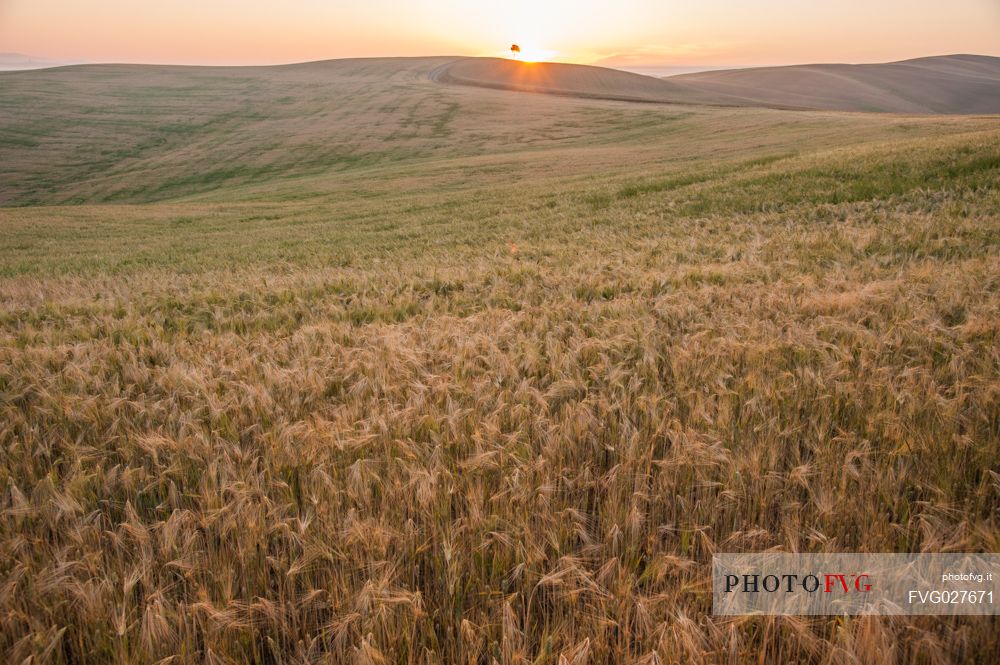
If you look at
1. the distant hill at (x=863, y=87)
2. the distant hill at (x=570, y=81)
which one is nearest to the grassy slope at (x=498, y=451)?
the distant hill at (x=570, y=81)

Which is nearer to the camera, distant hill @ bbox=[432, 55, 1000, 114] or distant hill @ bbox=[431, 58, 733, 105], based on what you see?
distant hill @ bbox=[431, 58, 733, 105]

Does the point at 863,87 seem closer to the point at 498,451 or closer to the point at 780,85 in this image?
the point at 780,85

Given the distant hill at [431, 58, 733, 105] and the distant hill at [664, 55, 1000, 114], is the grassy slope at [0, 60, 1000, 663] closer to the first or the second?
the distant hill at [431, 58, 733, 105]

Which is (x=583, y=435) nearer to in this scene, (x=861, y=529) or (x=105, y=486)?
(x=861, y=529)

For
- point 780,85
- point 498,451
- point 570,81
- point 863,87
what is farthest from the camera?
point 780,85

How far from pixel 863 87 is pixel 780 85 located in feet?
54.4

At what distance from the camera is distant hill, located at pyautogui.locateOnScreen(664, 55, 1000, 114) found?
323 ft

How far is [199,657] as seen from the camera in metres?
1.49

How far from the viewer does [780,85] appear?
→ 113 m

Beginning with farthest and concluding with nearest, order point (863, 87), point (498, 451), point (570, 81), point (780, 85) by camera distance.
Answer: point (780, 85) → point (863, 87) → point (570, 81) → point (498, 451)

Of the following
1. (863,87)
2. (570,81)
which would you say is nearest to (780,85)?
(863,87)

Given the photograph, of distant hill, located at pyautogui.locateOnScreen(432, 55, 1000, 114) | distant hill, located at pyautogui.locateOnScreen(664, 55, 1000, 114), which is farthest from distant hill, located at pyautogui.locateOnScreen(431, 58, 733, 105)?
distant hill, located at pyautogui.locateOnScreen(664, 55, 1000, 114)

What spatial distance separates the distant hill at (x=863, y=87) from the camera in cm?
9844

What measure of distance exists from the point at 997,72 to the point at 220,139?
190183 millimetres
